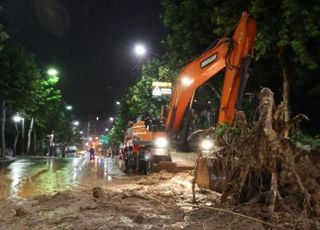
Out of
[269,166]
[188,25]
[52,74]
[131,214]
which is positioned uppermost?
[52,74]

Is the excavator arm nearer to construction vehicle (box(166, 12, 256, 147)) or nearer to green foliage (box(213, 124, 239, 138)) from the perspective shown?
construction vehicle (box(166, 12, 256, 147))

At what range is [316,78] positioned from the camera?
2105 cm

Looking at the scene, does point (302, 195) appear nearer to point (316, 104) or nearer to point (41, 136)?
point (316, 104)

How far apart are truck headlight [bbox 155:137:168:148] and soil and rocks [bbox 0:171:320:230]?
6.67m

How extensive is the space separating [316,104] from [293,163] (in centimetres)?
1336

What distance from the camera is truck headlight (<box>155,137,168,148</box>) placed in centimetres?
1880

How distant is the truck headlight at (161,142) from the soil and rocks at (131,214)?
667cm

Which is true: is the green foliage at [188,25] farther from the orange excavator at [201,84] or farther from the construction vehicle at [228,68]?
the construction vehicle at [228,68]

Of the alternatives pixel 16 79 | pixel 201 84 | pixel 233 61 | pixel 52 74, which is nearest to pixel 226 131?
pixel 233 61

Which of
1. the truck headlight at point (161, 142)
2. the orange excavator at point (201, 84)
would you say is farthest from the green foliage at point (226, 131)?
the truck headlight at point (161, 142)

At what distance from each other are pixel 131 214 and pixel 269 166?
9.12 feet

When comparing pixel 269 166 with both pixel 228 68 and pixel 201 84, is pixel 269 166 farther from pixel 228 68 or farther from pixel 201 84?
pixel 201 84

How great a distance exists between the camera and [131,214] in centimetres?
930

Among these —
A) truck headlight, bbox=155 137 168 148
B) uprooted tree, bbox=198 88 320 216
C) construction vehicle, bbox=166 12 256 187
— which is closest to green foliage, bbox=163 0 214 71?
truck headlight, bbox=155 137 168 148
